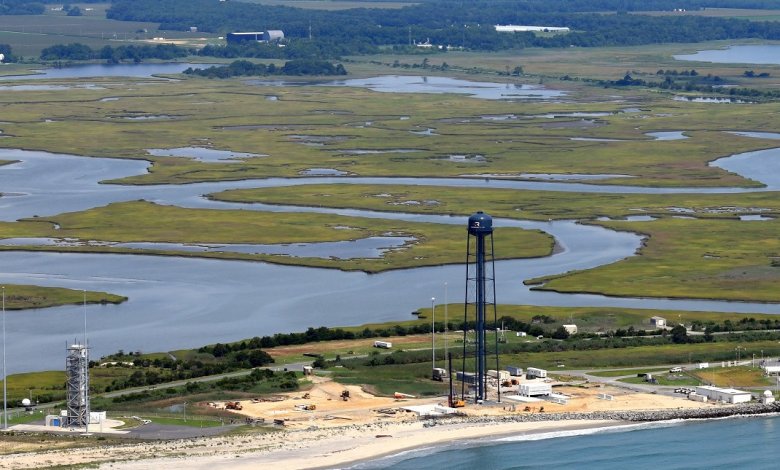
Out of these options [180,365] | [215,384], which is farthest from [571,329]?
[215,384]

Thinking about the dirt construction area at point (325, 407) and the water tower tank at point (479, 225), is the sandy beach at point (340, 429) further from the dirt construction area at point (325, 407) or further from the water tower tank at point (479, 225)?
the water tower tank at point (479, 225)

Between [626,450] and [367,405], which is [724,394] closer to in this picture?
[626,450]

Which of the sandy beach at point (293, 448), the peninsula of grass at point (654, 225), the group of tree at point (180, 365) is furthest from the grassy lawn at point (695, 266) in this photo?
the sandy beach at point (293, 448)

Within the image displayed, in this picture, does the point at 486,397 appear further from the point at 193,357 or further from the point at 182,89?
the point at 182,89

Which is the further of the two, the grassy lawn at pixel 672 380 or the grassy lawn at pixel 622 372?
the grassy lawn at pixel 622 372

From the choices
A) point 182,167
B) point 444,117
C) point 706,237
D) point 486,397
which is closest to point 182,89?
point 444,117

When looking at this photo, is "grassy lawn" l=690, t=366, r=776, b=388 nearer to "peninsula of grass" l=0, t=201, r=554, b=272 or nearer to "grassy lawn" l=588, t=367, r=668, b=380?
"grassy lawn" l=588, t=367, r=668, b=380

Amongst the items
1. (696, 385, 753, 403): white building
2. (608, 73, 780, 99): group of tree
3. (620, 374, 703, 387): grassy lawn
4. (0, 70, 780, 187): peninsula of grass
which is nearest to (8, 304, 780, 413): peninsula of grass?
(620, 374, 703, 387): grassy lawn
